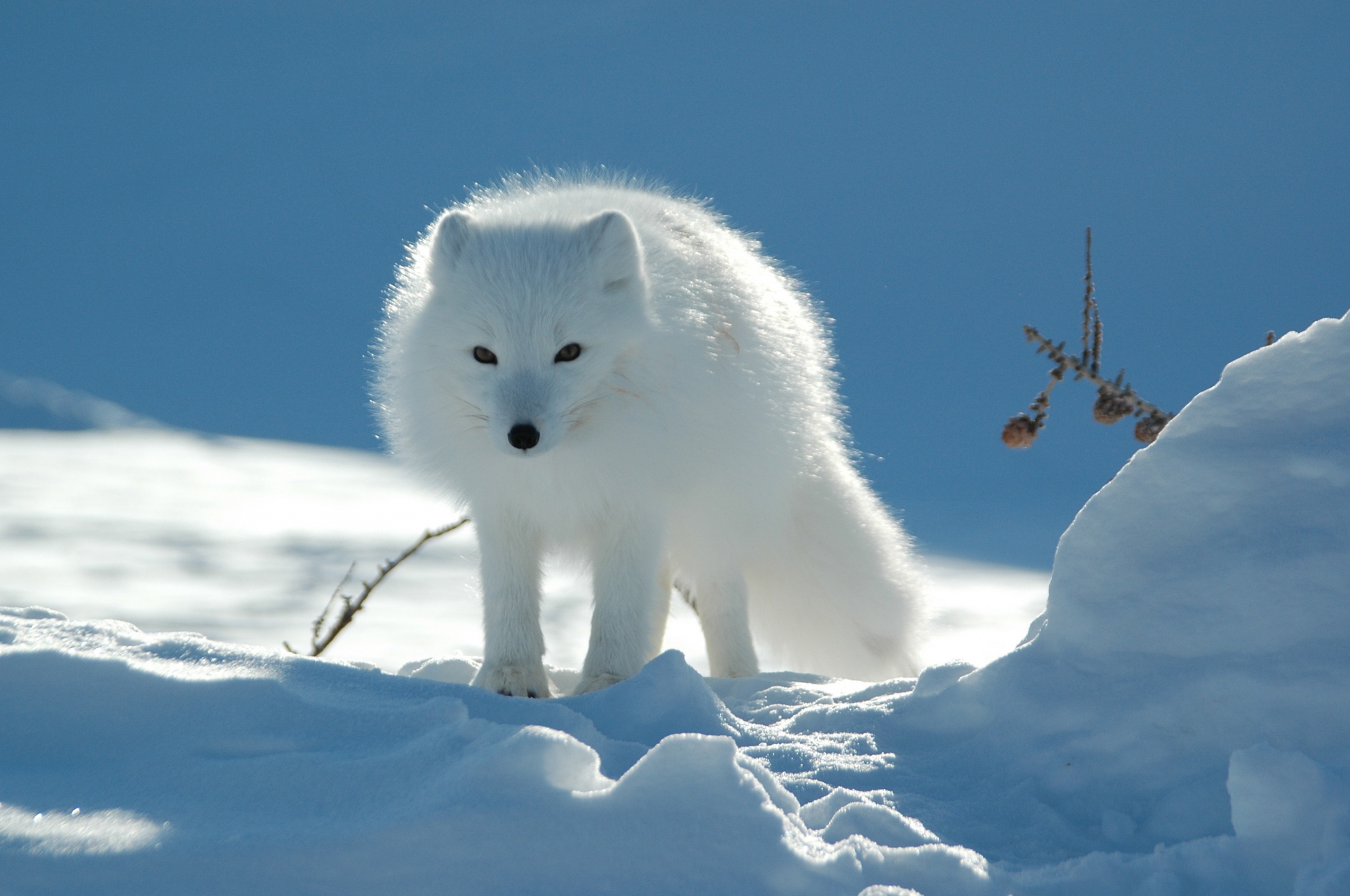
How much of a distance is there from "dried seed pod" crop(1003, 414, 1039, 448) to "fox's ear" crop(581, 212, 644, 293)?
1.19m

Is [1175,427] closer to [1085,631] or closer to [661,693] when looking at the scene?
[1085,631]

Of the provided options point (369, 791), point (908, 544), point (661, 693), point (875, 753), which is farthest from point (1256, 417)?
point (908, 544)

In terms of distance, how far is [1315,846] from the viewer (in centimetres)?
158

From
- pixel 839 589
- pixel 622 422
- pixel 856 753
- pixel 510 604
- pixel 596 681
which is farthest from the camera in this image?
pixel 839 589

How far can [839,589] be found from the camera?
417cm

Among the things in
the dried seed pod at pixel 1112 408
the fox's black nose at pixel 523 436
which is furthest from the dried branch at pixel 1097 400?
the fox's black nose at pixel 523 436

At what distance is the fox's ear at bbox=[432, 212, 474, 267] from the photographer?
2998 millimetres

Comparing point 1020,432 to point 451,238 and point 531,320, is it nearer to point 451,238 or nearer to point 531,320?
point 531,320

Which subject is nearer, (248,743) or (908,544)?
(248,743)

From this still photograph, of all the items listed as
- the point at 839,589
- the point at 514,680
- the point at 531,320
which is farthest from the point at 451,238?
the point at 839,589

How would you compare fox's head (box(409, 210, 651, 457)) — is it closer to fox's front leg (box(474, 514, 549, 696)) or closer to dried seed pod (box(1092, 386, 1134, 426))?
fox's front leg (box(474, 514, 549, 696))

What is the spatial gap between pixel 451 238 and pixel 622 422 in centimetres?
72

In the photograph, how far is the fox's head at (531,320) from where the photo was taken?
277 centimetres

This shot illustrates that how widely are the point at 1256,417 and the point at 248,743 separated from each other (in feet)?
6.80
